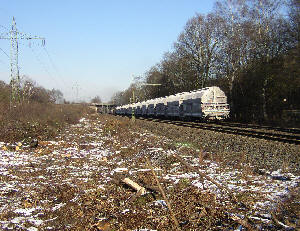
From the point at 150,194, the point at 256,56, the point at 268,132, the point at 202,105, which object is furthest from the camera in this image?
the point at 256,56

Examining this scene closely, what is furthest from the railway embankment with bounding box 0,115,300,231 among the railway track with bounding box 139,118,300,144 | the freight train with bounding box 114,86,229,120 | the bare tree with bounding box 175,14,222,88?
the bare tree with bounding box 175,14,222,88

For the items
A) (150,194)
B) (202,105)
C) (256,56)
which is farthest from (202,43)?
(150,194)

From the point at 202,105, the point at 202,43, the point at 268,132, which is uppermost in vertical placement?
the point at 202,43

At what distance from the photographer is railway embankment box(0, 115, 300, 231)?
3.97 metres

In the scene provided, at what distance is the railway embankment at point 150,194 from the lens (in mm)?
3975

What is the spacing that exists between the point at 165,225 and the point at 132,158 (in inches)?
200

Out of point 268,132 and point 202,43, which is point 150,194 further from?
point 202,43

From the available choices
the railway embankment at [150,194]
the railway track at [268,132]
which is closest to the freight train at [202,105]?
the railway track at [268,132]

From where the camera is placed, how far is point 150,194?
16.6 feet

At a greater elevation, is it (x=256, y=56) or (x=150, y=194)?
(x=256, y=56)

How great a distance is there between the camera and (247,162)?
775cm

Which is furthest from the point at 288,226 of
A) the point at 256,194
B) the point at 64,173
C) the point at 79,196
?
the point at 64,173

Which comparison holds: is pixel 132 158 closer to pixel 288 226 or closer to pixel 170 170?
pixel 170 170

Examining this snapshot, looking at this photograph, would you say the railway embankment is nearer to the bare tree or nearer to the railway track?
the railway track
